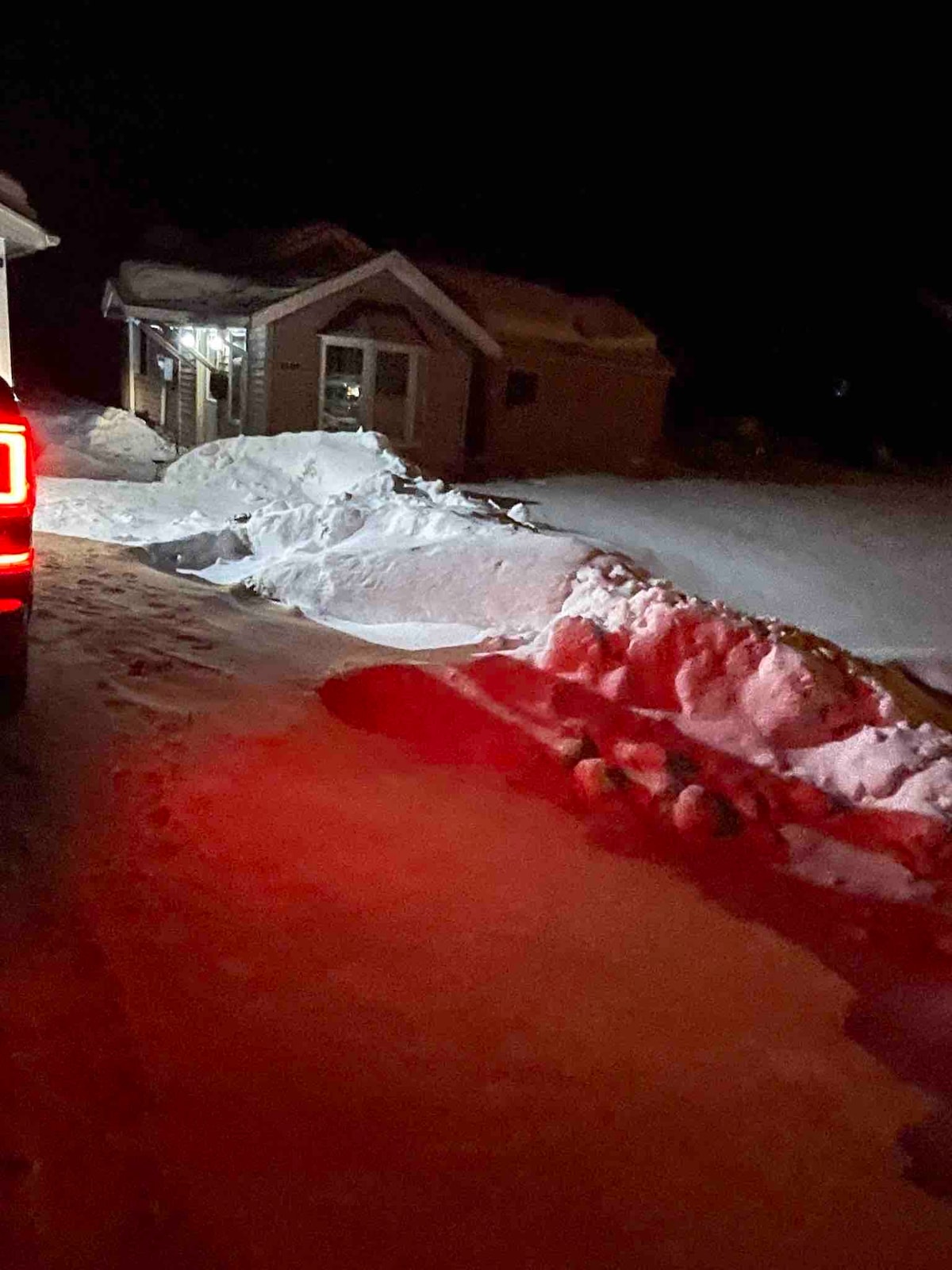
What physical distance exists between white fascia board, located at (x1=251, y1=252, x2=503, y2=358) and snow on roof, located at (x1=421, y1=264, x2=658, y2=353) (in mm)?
829

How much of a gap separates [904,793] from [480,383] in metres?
18.4

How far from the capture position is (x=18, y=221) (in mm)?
12820

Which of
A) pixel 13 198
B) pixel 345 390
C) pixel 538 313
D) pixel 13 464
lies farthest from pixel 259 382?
pixel 13 464

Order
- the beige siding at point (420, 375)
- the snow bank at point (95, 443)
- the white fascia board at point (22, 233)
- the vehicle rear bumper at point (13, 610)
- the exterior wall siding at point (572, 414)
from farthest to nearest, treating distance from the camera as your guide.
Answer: the exterior wall siding at point (572, 414)
the beige siding at point (420, 375)
the snow bank at point (95, 443)
the white fascia board at point (22, 233)
the vehicle rear bumper at point (13, 610)

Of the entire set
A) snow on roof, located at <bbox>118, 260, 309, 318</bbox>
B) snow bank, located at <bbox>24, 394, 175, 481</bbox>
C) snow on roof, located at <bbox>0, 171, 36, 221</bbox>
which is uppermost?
snow on roof, located at <bbox>0, 171, 36, 221</bbox>

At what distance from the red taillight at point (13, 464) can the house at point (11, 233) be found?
952 centimetres

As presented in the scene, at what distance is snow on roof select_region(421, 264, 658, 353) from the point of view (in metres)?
22.7

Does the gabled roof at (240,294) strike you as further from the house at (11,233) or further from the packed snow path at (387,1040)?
the packed snow path at (387,1040)

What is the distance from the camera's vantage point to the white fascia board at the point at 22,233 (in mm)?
12672

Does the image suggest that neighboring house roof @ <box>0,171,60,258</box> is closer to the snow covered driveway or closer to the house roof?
the house roof

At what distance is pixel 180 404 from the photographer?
74.8 ft

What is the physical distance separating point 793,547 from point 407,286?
10.7 metres

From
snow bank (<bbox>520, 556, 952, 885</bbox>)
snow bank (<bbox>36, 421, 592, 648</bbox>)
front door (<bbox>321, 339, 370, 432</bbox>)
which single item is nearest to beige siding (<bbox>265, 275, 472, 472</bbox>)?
front door (<bbox>321, 339, 370, 432</bbox>)

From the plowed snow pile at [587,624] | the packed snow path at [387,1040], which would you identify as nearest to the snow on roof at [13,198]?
the plowed snow pile at [587,624]
